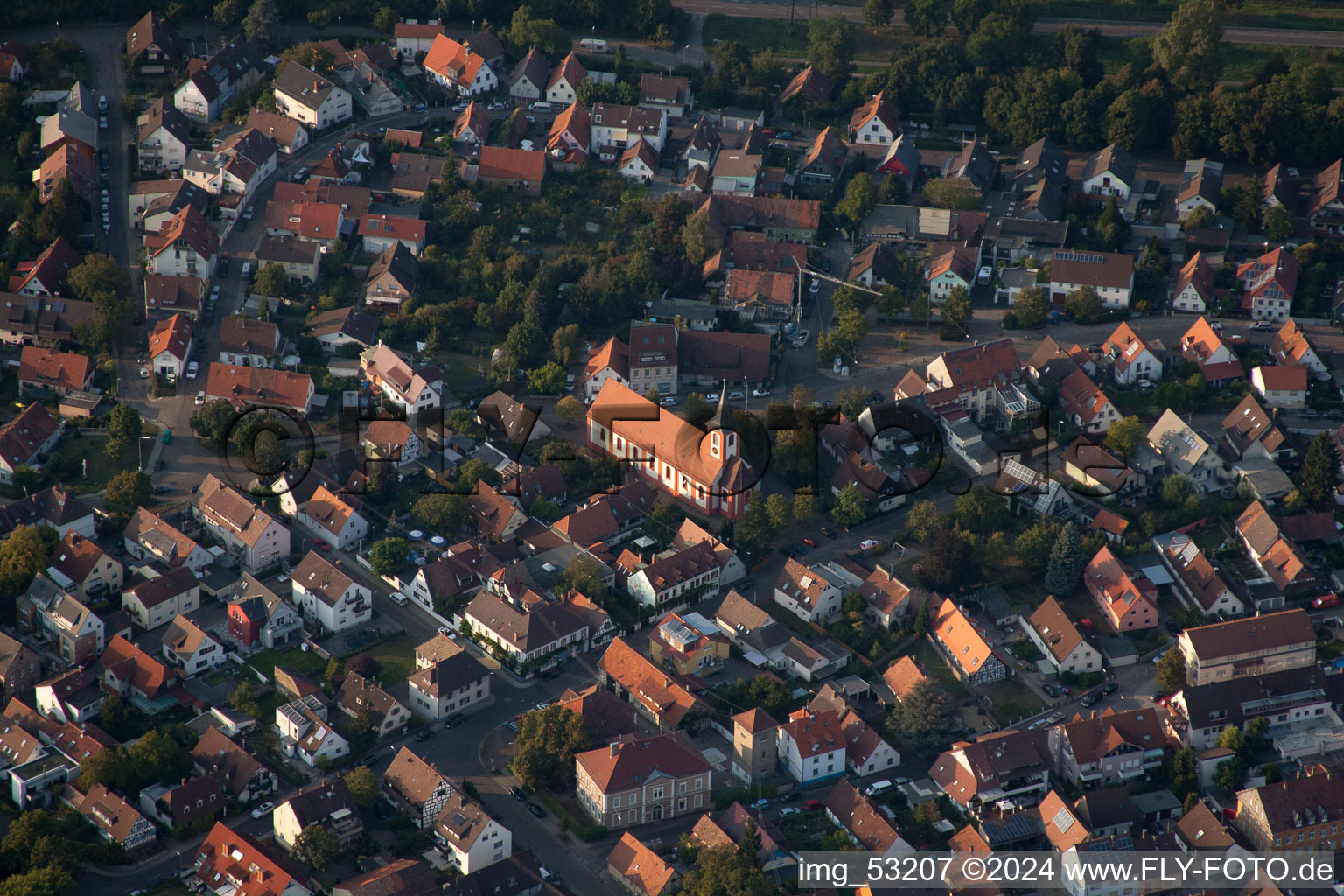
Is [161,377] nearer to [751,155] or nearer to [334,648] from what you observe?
[334,648]

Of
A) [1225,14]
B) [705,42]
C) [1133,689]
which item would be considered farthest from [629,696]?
[1225,14]

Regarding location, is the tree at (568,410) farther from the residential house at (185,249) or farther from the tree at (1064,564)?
the tree at (1064,564)

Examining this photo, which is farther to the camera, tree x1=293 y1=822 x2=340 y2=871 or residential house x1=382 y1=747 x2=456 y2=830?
residential house x1=382 y1=747 x2=456 y2=830

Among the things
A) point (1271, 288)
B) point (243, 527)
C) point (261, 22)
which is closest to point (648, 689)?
point (243, 527)

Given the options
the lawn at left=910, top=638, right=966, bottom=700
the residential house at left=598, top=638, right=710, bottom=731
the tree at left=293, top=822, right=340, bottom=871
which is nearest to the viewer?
the tree at left=293, top=822, right=340, bottom=871

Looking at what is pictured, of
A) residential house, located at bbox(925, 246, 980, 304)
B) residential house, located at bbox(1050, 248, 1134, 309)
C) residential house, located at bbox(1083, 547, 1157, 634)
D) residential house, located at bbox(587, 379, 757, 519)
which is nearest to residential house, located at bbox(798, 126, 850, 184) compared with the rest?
residential house, located at bbox(925, 246, 980, 304)

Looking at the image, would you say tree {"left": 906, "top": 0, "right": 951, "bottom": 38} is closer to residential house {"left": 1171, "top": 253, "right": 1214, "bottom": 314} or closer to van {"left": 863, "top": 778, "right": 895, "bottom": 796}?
residential house {"left": 1171, "top": 253, "right": 1214, "bottom": 314}
